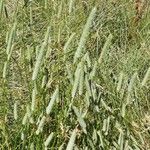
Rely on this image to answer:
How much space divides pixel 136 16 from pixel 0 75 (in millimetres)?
1108

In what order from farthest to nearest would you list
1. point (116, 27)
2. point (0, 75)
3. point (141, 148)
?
1. point (116, 27)
2. point (141, 148)
3. point (0, 75)

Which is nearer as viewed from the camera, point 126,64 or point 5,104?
point 5,104

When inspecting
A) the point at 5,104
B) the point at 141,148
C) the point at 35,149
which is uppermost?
the point at 5,104

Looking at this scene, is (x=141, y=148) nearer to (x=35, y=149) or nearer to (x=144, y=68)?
(x=35, y=149)

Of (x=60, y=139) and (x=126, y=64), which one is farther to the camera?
(x=126, y=64)

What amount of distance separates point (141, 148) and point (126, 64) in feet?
1.77

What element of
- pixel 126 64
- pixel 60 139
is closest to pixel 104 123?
pixel 60 139

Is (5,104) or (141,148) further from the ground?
(5,104)

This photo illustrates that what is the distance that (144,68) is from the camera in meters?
1.92

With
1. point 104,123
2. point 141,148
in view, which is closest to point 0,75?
point 104,123

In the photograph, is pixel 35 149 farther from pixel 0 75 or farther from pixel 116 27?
pixel 116 27

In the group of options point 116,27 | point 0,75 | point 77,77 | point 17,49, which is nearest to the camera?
point 77,77

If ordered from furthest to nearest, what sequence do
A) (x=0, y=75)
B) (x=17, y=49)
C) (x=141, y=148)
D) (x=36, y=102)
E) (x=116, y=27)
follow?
(x=116, y=27) → (x=17, y=49) → (x=141, y=148) → (x=0, y=75) → (x=36, y=102)

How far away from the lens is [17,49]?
1.85 meters
